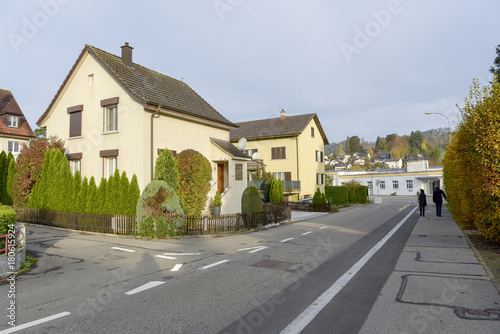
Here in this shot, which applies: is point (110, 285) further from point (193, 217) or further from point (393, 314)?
point (193, 217)

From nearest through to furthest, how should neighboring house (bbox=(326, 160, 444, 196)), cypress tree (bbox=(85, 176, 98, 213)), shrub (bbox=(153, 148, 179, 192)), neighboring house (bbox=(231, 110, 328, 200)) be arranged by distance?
shrub (bbox=(153, 148, 179, 192)), cypress tree (bbox=(85, 176, 98, 213)), neighboring house (bbox=(231, 110, 328, 200)), neighboring house (bbox=(326, 160, 444, 196))

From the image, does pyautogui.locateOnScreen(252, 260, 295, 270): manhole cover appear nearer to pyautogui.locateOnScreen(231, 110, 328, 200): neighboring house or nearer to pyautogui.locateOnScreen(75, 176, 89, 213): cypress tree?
pyautogui.locateOnScreen(75, 176, 89, 213): cypress tree

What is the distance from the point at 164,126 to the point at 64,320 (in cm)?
1458

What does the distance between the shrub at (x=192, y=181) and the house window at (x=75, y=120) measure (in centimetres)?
842

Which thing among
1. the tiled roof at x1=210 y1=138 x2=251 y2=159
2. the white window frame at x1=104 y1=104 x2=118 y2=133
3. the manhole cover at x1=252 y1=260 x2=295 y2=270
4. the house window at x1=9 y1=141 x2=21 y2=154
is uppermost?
the house window at x1=9 y1=141 x2=21 y2=154

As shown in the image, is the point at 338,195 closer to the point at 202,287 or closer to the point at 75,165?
the point at 75,165

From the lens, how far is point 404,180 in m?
71.8

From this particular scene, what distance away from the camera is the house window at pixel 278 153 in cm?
3869

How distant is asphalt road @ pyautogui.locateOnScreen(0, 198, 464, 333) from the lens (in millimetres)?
4684

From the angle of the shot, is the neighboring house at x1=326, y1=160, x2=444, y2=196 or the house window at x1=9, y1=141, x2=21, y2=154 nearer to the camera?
the house window at x1=9, y1=141, x2=21, y2=154

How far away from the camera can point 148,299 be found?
5707 mm

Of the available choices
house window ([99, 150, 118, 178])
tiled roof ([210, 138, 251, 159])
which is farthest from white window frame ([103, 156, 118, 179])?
tiled roof ([210, 138, 251, 159])

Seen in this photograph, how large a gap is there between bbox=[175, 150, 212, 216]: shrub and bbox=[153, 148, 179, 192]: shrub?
0.36m

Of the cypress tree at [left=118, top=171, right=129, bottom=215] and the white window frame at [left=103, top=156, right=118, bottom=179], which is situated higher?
the white window frame at [left=103, top=156, right=118, bottom=179]
